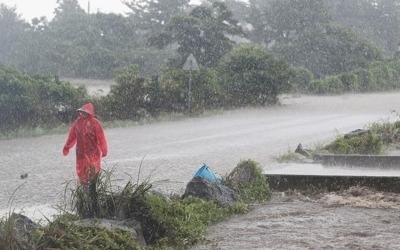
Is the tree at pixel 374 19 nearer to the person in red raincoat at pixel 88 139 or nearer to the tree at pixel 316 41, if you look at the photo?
the tree at pixel 316 41

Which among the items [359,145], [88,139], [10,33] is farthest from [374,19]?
[88,139]

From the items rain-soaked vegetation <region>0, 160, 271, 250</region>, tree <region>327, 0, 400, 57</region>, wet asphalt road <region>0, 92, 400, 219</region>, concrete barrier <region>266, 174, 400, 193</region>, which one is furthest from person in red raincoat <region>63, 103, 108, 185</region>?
tree <region>327, 0, 400, 57</region>

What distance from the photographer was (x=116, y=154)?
14.0 metres

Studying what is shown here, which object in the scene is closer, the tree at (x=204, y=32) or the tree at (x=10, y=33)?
the tree at (x=204, y=32)

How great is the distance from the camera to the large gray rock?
776cm

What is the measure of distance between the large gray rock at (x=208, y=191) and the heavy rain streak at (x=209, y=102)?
1.29 feet

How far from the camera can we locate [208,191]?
7.79 meters

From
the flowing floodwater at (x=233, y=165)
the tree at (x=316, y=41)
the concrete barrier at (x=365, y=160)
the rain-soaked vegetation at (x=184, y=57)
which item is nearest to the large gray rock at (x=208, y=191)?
the flowing floodwater at (x=233, y=165)

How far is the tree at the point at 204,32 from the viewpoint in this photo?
33.3 meters

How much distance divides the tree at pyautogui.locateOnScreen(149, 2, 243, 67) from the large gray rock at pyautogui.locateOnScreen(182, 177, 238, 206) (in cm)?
2537

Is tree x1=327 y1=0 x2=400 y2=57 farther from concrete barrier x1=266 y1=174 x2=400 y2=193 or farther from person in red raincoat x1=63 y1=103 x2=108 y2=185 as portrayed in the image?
person in red raincoat x1=63 y1=103 x2=108 y2=185

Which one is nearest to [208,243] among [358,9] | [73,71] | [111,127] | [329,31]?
[111,127]

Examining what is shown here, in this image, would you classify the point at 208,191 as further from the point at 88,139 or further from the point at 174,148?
the point at 174,148

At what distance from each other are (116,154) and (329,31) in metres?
33.7
